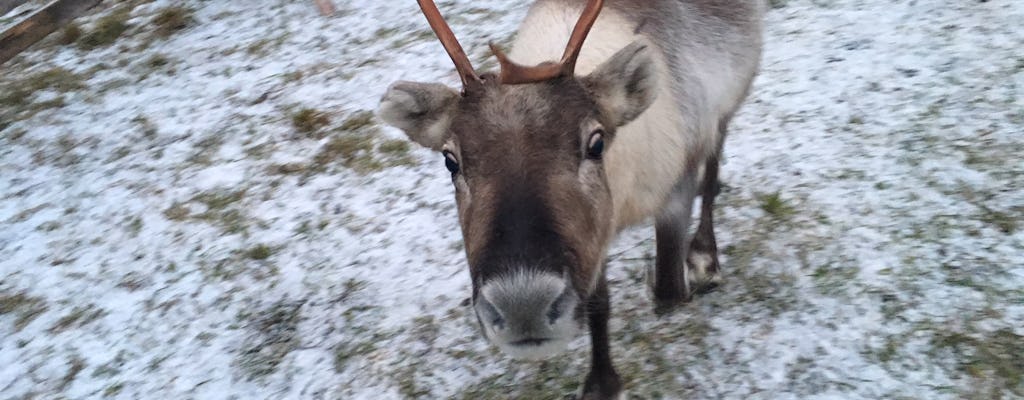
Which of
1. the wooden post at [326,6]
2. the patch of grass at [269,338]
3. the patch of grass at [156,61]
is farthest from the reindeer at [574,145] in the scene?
the patch of grass at [156,61]

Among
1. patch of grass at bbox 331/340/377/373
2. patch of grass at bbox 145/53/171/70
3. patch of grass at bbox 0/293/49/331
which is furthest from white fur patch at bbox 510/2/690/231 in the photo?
patch of grass at bbox 145/53/171/70

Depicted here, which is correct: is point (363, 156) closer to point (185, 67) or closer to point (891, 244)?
point (185, 67)

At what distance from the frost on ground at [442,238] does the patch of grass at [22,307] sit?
0.05ft

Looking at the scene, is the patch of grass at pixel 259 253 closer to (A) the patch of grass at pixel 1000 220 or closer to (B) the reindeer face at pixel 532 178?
(B) the reindeer face at pixel 532 178

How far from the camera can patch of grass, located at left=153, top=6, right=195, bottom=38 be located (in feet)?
23.4

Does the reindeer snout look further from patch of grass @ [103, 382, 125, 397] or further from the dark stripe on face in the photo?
patch of grass @ [103, 382, 125, 397]

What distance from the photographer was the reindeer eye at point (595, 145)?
2145mm

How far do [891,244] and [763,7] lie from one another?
4.44 feet

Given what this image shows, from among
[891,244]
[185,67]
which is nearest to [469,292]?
[891,244]

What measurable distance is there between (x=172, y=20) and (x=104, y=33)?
2.22 ft

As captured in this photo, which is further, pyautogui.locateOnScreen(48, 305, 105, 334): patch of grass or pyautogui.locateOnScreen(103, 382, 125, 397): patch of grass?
pyautogui.locateOnScreen(48, 305, 105, 334): patch of grass

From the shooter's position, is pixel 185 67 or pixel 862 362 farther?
pixel 185 67

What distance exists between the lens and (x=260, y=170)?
494cm

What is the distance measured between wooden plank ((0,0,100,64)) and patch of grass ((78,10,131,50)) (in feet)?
0.79
